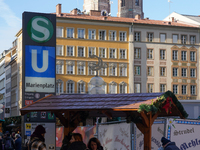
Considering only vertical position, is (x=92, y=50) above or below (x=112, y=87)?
above

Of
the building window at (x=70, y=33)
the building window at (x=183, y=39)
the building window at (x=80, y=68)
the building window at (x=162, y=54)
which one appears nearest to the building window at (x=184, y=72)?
the building window at (x=162, y=54)

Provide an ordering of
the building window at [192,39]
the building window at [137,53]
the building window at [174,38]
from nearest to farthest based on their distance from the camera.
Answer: the building window at [137,53]
the building window at [174,38]
the building window at [192,39]

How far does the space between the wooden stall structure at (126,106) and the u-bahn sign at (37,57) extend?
2980 mm

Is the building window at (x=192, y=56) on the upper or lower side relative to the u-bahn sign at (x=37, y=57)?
upper

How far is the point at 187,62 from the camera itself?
70.2 m

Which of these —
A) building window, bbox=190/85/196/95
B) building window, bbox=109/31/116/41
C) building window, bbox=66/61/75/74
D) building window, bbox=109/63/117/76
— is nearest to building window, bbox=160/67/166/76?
building window, bbox=190/85/196/95

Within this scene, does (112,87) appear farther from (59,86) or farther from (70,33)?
(70,33)

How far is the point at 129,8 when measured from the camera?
134500mm

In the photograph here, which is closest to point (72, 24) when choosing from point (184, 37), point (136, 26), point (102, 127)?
point (136, 26)

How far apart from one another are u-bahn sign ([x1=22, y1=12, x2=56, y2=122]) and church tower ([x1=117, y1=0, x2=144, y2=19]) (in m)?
118

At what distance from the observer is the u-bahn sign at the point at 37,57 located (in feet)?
49.5

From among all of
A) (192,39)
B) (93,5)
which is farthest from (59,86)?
(93,5)

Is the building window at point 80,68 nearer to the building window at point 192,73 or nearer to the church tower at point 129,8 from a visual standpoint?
the building window at point 192,73

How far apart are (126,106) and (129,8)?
126 meters
